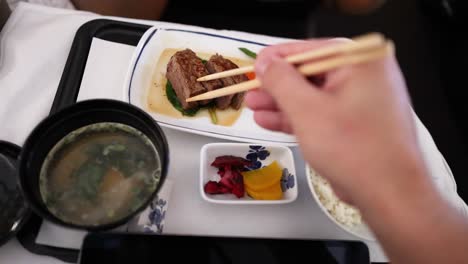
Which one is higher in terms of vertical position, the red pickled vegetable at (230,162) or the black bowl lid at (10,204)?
the red pickled vegetable at (230,162)

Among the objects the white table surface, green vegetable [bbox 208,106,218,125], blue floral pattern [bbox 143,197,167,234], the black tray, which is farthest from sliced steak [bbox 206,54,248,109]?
blue floral pattern [bbox 143,197,167,234]

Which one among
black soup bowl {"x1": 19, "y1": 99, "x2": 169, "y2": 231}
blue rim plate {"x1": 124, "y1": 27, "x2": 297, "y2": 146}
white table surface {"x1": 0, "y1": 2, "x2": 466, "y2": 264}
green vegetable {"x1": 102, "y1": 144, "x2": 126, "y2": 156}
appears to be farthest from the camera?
blue rim plate {"x1": 124, "y1": 27, "x2": 297, "y2": 146}

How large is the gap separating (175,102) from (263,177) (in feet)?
1.20

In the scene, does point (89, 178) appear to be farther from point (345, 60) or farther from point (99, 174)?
point (345, 60)

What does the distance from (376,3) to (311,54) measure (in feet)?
7.07

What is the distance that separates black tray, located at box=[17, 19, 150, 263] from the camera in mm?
826

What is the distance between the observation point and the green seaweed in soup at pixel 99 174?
0.72 meters

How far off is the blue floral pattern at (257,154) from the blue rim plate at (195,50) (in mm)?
53

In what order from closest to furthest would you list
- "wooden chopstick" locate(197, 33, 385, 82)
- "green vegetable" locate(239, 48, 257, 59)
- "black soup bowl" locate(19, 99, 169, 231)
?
"wooden chopstick" locate(197, 33, 385, 82), "black soup bowl" locate(19, 99, 169, 231), "green vegetable" locate(239, 48, 257, 59)

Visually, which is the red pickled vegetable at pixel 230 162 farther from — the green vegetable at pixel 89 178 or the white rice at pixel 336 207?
the green vegetable at pixel 89 178

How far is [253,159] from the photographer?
97 cm

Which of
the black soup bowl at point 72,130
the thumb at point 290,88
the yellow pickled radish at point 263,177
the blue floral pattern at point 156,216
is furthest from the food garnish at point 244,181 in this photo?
the thumb at point 290,88

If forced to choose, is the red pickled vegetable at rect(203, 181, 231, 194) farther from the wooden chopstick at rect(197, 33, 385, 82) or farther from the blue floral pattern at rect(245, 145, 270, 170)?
the wooden chopstick at rect(197, 33, 385, 82)

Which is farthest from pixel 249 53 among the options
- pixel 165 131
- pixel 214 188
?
pixel 214 188
